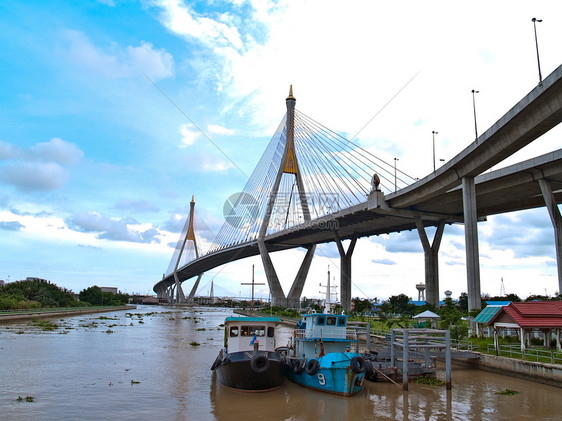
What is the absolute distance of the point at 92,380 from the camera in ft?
68.2

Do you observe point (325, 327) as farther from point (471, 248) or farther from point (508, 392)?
point (471, 248)

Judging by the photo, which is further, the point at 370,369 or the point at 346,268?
the point at 346,268

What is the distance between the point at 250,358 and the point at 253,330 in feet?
9.58

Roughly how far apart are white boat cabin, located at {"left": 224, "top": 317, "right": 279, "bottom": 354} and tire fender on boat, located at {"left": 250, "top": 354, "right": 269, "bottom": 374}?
239 centimetres

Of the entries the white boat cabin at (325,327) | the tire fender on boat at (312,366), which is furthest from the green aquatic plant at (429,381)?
the tire fender on boat at (312,366)

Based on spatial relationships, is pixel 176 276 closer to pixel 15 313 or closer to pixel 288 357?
pixel 15 313

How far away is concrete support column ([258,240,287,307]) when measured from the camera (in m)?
70.9

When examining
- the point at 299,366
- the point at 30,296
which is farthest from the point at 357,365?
the point at 30,296

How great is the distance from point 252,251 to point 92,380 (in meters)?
64.1

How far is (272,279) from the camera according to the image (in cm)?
7188

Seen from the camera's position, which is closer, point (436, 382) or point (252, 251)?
point (436, 382)

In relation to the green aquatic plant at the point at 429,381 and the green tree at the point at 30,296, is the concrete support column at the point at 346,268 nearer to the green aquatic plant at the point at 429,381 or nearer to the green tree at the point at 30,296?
the green tree at the point at 30,296

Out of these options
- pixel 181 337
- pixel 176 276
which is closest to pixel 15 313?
pixel 181 337

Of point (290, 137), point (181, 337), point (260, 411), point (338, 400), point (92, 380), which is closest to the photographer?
point (260, 411)
